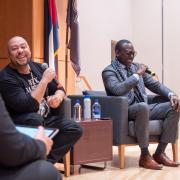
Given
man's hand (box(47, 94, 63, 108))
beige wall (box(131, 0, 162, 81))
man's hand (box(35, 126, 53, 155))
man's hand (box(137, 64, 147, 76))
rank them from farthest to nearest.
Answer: beige wall (box(131, 0, 162, 81)) → man's hand (box(137, 64, 147, 76)) → man's hand (box(47, 94, 63, 108)) → man's hand (box(35, 126, 53, 155))

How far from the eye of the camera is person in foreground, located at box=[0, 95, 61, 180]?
4.06 feet

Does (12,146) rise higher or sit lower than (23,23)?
lower

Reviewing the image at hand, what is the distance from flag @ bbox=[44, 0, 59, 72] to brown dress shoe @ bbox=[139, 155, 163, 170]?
139 centimetres

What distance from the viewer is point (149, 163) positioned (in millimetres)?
3424

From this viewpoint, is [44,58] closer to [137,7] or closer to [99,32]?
[99,32]

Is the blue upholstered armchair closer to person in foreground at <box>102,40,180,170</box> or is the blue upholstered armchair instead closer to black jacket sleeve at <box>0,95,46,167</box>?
person in foreground at <box>102,40,180,170</box>

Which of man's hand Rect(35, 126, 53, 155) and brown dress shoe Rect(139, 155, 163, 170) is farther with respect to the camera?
brown dress shoe Rect(139, 155, 163, 170)

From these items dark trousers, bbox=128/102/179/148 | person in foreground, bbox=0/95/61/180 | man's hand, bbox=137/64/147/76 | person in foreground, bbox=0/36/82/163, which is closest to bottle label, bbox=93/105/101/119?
dark trousers, bbox=128/102/179/148

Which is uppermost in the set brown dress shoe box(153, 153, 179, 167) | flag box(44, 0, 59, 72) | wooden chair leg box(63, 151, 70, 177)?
flag box(44, 0, 59, 72)

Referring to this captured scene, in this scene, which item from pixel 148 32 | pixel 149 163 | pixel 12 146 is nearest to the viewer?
pixel 12 146

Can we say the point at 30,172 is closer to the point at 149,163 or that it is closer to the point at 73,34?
the point at 149,163

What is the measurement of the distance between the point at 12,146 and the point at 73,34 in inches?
127

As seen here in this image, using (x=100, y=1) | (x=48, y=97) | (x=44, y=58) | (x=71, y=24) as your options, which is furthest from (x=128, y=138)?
(x=100, y=1)

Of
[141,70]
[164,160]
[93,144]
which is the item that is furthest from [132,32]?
[93,144]
